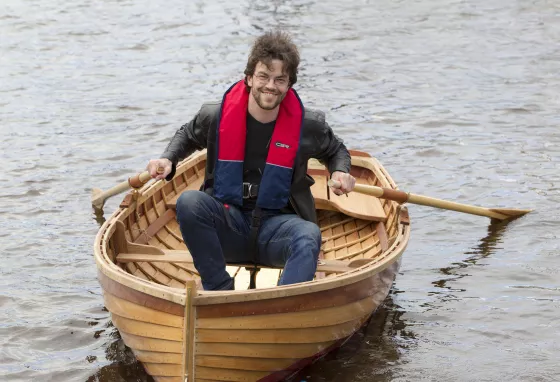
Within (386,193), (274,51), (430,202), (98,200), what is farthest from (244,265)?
(98,200)

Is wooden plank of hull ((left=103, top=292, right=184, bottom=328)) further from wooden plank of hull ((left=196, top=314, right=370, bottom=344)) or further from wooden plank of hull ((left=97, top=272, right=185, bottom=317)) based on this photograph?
wooden plank of hull ((left=196, top=314, right=370, bottom=344))

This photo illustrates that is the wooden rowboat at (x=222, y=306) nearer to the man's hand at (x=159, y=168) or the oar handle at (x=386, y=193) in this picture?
the oar handle at (x=386, y=193)

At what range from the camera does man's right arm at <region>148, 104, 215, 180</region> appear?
243 inches

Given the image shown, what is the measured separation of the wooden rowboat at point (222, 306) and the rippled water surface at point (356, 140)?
1.66ft

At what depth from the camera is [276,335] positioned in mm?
5621

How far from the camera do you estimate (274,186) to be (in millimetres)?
6129

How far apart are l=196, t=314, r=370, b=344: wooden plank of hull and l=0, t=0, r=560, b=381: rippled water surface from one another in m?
0.40

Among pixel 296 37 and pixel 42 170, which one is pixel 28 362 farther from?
pixel 296 37

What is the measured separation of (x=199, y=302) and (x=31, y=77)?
10585mm

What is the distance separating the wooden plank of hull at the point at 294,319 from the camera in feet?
17.6

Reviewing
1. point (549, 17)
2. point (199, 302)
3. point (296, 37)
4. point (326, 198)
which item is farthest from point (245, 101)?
point (549, 17)

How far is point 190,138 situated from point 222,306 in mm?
1395

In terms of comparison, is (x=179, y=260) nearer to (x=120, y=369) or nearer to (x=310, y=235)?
(x=120, y=369)

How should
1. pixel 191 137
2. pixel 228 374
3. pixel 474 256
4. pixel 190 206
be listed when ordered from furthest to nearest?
pixel 474 256 < pixel 191 137 < pixel 190 206 < pixel 228 374
